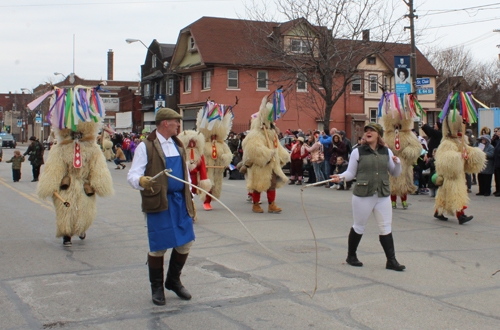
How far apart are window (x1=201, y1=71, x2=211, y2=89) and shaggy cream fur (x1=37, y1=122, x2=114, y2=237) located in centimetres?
2879

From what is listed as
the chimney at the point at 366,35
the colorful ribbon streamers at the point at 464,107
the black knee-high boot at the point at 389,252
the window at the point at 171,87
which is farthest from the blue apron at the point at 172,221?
the window at the point at 171,87

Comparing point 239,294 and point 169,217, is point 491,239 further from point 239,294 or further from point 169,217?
point 169,217

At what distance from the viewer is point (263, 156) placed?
10086 millimetres

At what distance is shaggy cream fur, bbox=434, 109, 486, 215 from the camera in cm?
881

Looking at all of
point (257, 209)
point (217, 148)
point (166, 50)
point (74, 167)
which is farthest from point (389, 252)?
point (166, 50)

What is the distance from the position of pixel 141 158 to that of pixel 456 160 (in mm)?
6173

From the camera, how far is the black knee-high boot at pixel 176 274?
15.5 feet

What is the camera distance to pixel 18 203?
492 inches

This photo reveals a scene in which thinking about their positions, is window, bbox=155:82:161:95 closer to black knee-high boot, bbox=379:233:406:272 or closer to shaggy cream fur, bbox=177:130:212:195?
shaggy cream fur, bbox=177:130:212:195

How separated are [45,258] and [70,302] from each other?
2.09m

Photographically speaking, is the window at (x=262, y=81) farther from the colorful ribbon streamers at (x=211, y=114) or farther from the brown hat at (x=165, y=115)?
the brown hat at (x=165, y=115)

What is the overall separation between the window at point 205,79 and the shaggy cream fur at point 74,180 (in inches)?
1134

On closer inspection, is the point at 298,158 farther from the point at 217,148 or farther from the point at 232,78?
the point at 232,78

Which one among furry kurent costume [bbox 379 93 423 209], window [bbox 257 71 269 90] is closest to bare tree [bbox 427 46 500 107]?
window [bbox 257 71 269 90]
